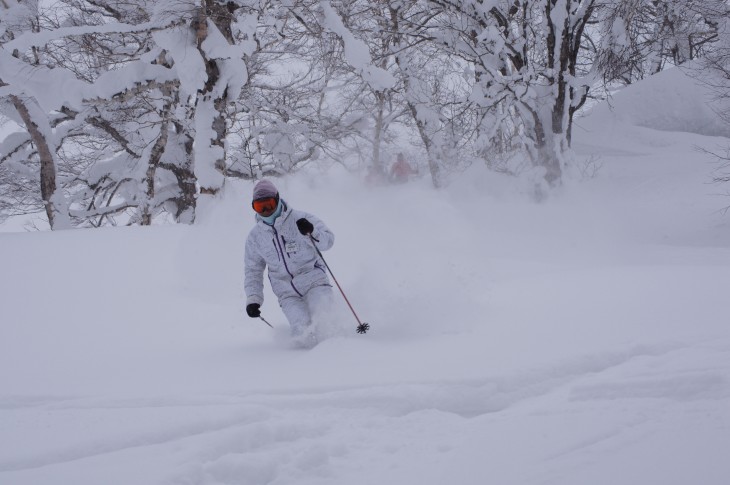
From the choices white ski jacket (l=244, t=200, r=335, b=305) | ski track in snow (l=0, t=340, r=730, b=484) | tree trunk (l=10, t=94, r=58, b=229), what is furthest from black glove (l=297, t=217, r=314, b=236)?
tree trunk (l=10, t=94, r=58, b=229)

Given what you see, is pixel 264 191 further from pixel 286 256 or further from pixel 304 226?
pixel 286 256

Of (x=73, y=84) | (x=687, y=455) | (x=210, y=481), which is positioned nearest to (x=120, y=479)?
(x=210, y=481)

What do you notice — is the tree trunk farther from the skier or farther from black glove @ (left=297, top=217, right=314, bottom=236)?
black glove @ (left=297, top=217, right=314, bottom=236)

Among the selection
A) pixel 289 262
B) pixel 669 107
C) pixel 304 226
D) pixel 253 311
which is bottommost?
pixel 253 311

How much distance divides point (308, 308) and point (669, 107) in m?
12.9

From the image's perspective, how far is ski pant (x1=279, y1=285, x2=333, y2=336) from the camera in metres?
4.76

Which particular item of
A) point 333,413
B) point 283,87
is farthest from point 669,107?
point 333,413

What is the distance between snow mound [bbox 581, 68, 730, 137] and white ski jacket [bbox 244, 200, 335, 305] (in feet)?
37.5

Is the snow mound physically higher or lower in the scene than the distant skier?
higher

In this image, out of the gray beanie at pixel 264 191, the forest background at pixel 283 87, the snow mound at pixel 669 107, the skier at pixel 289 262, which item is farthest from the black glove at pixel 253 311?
the snow mound at pixel 669 107

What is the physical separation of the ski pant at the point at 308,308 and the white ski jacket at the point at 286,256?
0.06 m

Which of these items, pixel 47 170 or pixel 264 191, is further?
pixel 47 170

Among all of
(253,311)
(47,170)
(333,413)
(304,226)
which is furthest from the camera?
(47,170)

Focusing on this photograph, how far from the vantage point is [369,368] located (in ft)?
11.4
